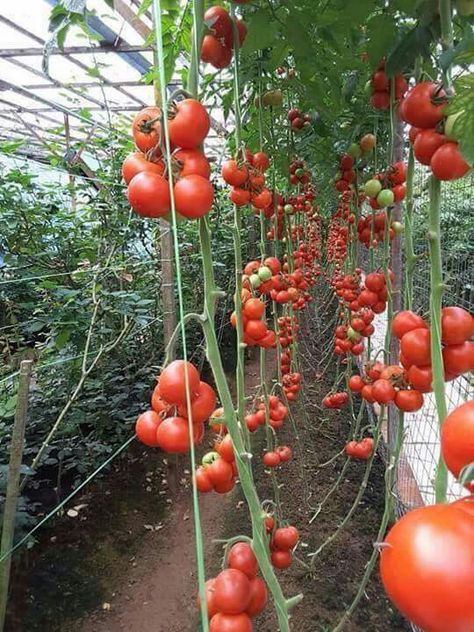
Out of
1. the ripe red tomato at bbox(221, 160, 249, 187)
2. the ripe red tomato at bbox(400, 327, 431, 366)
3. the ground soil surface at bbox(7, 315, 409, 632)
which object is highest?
the ripe red tomato at bbox(221, 160, 249, 187)

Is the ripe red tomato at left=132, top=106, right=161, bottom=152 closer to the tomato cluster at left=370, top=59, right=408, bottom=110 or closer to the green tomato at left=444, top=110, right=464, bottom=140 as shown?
the green tomato at left=444, top=110, right=464, bottom=140

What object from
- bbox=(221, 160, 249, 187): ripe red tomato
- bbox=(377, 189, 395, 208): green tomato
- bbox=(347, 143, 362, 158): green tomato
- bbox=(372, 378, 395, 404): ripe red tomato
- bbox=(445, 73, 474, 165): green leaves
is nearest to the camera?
bbox=(445, 73, 474, 165): green leaves

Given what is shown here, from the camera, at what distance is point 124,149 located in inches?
87.5

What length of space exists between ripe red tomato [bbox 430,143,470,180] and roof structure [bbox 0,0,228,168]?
1.68m

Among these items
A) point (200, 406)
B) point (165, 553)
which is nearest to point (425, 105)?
point (200, 406)

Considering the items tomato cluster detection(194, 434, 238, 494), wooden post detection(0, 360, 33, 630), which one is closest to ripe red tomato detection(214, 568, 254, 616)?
tomato cluster detection(194, 434, 238, 494)

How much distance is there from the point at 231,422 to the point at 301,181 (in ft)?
4.15

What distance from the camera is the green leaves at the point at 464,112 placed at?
383 mm

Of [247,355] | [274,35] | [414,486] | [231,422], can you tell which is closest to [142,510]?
[414,486]

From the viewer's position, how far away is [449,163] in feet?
1.39

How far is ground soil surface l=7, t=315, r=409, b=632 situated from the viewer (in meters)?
1.39

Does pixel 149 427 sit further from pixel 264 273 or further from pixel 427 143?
pixel 264 273

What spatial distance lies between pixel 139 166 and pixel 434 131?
0.30 m

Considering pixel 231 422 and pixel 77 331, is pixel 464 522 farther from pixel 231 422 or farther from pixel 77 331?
pixel 77 331
